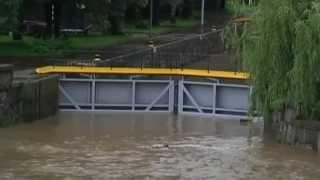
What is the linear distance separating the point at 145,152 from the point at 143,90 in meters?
14.0

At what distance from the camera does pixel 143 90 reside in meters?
43.5

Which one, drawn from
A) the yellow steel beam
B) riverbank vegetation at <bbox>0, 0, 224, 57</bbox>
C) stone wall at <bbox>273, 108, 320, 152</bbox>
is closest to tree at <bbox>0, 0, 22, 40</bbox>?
riverbank vegetation at <bbox>0, 0, 224, 57</bbox>

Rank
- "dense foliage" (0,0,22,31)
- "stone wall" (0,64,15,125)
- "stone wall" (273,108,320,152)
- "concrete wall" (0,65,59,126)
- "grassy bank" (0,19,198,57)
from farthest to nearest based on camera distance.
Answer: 1. "grassy bank" (0,19,198,57)
2. "dense foliage" (0,0,22,31)
3. "concrete wall" (0,65,59,126)
4. "stone wall" (0,64,15,125)
5. "stone wall" (273,108,320,152)

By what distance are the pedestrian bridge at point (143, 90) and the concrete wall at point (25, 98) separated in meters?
2.45

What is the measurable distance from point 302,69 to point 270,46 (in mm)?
1912

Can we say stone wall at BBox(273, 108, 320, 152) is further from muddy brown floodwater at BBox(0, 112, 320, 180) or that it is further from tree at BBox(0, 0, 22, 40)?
tree at BBox(0, 0, 22, 40)

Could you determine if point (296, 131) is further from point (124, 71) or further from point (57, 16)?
point (57, 16)

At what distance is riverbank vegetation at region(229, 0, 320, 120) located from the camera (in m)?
29.2

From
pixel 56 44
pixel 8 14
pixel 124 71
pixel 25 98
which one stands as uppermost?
pixel 8 14

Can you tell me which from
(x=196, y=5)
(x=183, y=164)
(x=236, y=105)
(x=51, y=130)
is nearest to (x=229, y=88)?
(x=236, y=105)

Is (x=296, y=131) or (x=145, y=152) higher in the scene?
(x=296, y=131)

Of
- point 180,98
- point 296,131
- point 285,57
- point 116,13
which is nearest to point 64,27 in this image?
point 116,13

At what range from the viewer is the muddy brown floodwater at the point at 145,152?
25562mm

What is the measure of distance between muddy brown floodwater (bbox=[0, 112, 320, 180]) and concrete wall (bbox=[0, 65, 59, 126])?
67 cm
